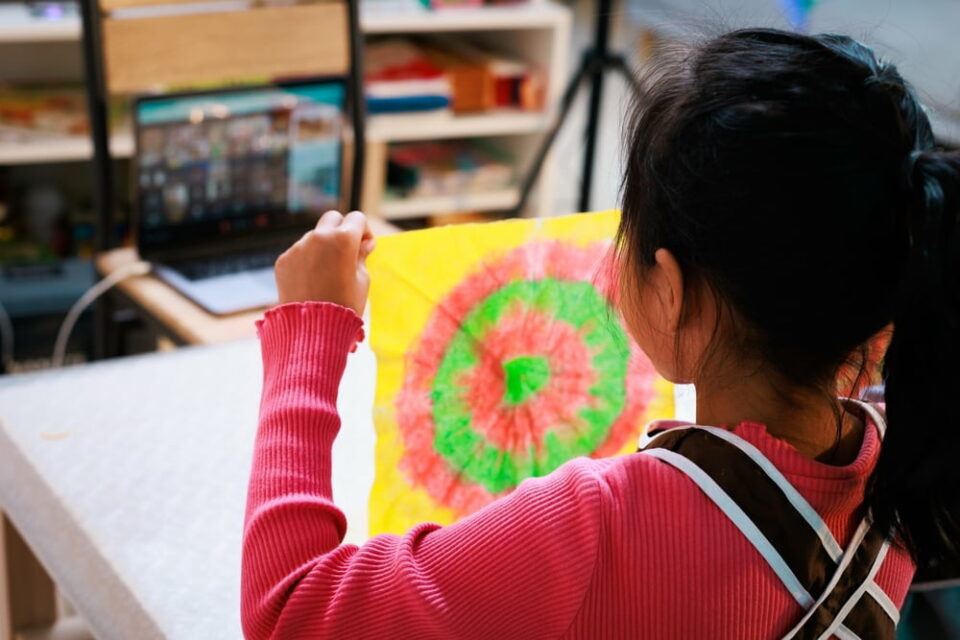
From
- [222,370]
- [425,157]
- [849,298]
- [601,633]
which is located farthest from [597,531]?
[425,157]

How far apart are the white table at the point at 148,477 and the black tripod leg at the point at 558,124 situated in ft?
4.73

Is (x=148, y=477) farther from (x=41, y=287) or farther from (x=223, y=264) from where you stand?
(x=41, y=287)

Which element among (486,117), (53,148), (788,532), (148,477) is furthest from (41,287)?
(788,532)

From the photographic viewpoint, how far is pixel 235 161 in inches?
65.7

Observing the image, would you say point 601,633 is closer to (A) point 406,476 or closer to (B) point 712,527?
(B) point 712,527

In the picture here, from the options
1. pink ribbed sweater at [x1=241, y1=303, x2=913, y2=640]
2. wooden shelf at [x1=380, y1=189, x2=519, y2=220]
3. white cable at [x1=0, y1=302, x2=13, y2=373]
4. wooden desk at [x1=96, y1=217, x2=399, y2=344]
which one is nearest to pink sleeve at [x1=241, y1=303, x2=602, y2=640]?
pink ribbed sweater at [x1=241, y1=303, x2=913, y2=640]

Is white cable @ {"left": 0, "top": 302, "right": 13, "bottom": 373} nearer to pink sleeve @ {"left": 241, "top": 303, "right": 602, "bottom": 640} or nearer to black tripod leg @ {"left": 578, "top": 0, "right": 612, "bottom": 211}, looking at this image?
black tripod leg @ {"left": 578, "top": 0, "right": 612, "bottom": 211}

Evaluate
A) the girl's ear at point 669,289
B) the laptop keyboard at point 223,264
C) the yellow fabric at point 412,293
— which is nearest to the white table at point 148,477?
the yellow fabric at point 412,293

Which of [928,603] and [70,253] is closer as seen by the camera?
[928,603]

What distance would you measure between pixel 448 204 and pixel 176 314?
1.17 m

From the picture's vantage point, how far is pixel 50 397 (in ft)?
3.49

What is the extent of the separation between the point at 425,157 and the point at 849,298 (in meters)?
2.08

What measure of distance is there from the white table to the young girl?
9.2 inches

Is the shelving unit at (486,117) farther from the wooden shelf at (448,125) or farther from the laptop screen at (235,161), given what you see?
the laptop screen at (235,161)
